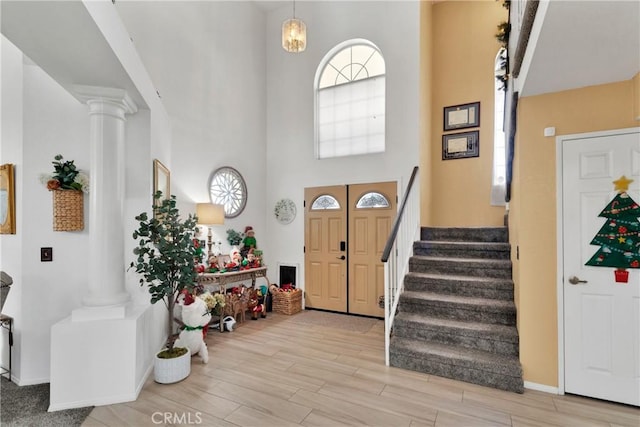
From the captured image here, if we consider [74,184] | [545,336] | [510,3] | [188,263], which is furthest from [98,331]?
[510,3]

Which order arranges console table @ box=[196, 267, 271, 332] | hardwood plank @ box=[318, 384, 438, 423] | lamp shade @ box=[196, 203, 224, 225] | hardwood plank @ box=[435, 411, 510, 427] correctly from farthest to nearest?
1. lamp shade @ box=[196, 203, 224, 225]
2. console table @ box=[196, 267, 271, 332]
3. hardwood plank @ box=[318, 384, 438, 423]
4. hardwood plank @ box=[435, 411, 510, 427]

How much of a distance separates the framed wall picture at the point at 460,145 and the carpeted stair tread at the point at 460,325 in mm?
2984

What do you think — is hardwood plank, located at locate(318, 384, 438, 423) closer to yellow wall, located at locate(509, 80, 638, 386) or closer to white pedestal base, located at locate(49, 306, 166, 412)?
yellow wall, located at locate(509, 80, 638, 386)

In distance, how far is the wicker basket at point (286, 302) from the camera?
5.07 m

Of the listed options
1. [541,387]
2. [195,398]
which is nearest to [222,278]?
[195,398]

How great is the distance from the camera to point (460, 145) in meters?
5.25

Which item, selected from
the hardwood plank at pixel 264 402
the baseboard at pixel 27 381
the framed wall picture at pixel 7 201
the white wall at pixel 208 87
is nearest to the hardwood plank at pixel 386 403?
the hardwood plank at pixel 264 402

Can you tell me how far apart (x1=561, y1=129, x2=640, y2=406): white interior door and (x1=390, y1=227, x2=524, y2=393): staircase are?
481mm

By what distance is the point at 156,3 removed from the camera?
13.0ft

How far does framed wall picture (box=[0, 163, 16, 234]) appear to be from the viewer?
287cm

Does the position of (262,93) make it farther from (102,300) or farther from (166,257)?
(102,300)

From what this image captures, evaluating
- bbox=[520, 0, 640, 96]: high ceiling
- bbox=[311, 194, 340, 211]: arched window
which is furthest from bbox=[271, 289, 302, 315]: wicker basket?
bbox=[520, 0, 640, 96]: high ceiling

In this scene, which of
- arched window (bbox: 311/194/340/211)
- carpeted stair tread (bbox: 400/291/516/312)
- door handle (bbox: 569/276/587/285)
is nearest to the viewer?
door handle (bbox: 569/276/587/285)

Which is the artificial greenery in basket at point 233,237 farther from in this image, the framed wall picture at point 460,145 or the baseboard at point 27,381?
the framed wall picture at point 460,145
